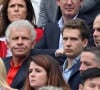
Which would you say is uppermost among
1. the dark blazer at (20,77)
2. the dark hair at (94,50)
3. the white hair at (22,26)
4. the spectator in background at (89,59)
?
the white hair at (22,26)

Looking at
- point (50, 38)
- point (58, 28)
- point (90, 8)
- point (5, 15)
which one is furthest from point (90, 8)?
point (5, 15)

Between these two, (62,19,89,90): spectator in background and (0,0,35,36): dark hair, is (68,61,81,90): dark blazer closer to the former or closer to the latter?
(62,19,89,90): spectator in background

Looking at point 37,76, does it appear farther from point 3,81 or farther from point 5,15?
point 5,15

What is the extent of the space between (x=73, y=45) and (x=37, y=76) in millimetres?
864

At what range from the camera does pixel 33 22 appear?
330 inches

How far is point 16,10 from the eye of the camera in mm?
8367

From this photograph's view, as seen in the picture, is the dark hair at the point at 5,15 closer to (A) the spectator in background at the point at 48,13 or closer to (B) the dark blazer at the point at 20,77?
(A) the spectator in background at the point at 48,13

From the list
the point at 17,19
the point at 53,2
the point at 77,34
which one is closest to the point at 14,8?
the point at 17,19

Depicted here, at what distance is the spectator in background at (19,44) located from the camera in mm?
7439

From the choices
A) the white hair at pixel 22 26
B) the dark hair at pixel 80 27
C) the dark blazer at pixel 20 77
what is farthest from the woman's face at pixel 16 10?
the dark hair at pixel 80 27

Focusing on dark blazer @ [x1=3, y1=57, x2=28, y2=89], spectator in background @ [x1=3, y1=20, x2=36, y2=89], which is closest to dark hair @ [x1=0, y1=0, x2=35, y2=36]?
spectator in background @ [x1=3, y1=20, x2=36, y2=89]

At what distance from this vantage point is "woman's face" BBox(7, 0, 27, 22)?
8.38 m

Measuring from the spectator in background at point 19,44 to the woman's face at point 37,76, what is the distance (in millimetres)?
802

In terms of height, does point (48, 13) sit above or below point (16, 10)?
below
